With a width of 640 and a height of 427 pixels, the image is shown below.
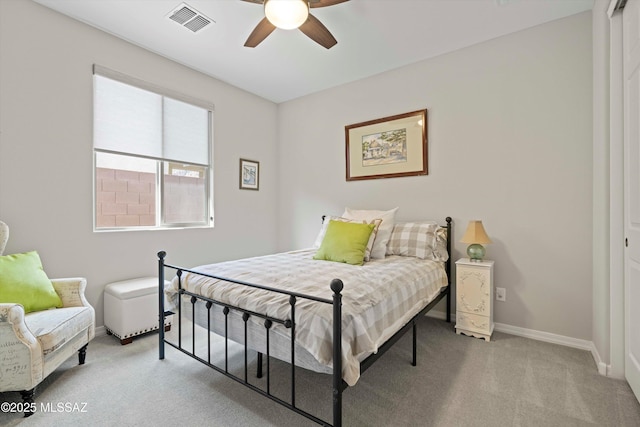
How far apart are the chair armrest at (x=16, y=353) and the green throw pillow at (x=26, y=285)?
15.1 inches

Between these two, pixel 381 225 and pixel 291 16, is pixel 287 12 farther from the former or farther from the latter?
pixel 381 225

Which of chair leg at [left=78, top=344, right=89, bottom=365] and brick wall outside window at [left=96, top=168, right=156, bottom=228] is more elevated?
brick wall outside window at [left=96, top=168, right=156, bottom=228]

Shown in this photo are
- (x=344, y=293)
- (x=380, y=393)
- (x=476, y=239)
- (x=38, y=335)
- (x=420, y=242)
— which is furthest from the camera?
(x=420, y=242)

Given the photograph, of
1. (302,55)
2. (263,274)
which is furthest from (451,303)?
(302,55)

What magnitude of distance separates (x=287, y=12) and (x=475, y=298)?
8.95 feet

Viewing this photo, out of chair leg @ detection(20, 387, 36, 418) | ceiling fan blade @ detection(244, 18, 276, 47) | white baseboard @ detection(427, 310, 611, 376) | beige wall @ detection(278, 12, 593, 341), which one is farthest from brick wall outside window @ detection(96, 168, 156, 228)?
white baseboard @ detection(427, 310, 611, 376)

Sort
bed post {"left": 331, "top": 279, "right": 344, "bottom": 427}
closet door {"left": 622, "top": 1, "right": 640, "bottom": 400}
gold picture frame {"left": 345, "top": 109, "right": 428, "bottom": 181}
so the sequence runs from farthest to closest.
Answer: gold picture frame {"left": 345, "top": 109, "right": 428, "bottom": 181} < closet door {"left": 622, "top": 1, "right": 640, "bottom": 400} < bed post {"left": 331, "top": 279, "right": 344, "bottom": 427}

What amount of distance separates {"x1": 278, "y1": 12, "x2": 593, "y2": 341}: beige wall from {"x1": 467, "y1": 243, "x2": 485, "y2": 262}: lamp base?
0.78 ft

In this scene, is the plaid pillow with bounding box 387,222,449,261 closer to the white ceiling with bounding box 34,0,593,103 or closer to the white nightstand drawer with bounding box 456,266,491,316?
the white nightstand drawer with bounding box 456,266,491,316

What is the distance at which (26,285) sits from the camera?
6.38 feet

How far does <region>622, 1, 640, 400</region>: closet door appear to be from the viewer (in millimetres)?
1671

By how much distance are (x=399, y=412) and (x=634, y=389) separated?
143cm

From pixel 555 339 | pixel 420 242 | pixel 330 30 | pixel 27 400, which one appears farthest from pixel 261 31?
pixel 555 339

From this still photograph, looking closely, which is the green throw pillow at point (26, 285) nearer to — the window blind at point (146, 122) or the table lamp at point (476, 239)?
the window blind at point (146, 122)
